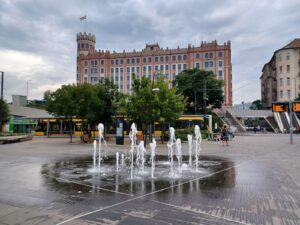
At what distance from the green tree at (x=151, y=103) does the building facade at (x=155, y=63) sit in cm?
7267

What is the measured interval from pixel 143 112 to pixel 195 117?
16.5 m

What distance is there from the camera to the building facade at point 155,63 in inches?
3858

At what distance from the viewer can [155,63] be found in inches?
4225

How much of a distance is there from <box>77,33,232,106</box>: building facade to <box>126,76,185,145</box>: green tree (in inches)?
2861

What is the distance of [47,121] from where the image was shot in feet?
146

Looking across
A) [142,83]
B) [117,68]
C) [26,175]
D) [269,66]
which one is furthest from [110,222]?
[117,68]

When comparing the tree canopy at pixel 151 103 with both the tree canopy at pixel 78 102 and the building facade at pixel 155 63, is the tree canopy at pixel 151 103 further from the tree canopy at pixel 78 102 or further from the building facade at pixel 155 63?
the building facade at pixel 155 63

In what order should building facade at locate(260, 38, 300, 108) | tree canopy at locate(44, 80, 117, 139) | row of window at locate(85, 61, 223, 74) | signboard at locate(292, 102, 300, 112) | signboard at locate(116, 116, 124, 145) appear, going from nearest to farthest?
signboard at locate(116, 116, 124, 145)
tree canopy at locate(44, 80, 117, 139)
signboard at locate(292, 102, 300, 112)
building facade at locate(260, 38, 300, 108)
row of window at locate(85, 61, 223, 74)

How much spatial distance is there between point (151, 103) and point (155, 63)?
280 feet

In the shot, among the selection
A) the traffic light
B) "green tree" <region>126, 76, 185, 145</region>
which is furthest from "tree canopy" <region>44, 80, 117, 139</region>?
the traffic light

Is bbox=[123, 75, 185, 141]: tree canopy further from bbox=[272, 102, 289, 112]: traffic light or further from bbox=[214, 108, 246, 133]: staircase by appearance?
bbox=[214, 108, 246, 133]: staircase

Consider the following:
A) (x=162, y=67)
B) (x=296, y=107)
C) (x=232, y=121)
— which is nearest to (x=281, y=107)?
(x=296, y=107)

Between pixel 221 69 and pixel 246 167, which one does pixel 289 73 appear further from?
pixel 246 167

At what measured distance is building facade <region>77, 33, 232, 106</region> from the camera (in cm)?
9800
